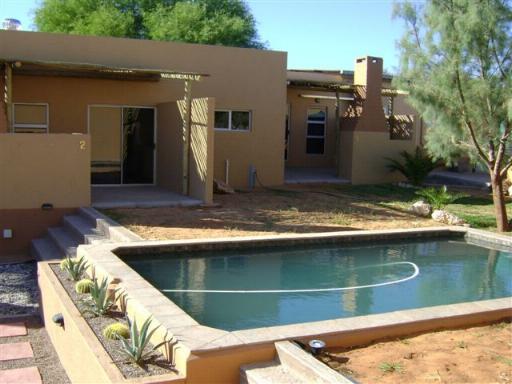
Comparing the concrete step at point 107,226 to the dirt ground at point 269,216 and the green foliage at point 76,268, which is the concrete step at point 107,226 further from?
the green foliage at point 76,268

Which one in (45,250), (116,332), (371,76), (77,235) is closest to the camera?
(116,332)

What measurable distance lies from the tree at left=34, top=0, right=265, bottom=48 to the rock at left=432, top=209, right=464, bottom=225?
22.0 meters

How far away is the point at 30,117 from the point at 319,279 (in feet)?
33.1

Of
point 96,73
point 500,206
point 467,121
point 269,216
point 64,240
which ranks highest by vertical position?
point 96,73

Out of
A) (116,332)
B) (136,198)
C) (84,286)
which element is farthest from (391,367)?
(136,198)

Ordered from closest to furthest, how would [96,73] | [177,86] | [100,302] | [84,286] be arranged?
1. [100,302]
2. [84,286]
3. [96,73]
4. [177,86]

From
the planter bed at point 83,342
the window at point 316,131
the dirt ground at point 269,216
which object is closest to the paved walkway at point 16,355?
the planter bed at point 83,342

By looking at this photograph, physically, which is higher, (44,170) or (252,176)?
(44,170)

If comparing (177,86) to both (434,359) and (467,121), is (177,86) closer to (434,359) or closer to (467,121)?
(467,121)

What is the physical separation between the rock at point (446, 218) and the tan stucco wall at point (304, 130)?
9.35m

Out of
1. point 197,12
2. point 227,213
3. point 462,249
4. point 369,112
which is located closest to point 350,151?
point 369,112

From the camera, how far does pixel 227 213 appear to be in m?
13.1

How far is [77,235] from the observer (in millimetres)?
11289

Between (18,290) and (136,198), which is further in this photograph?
(136,198)
